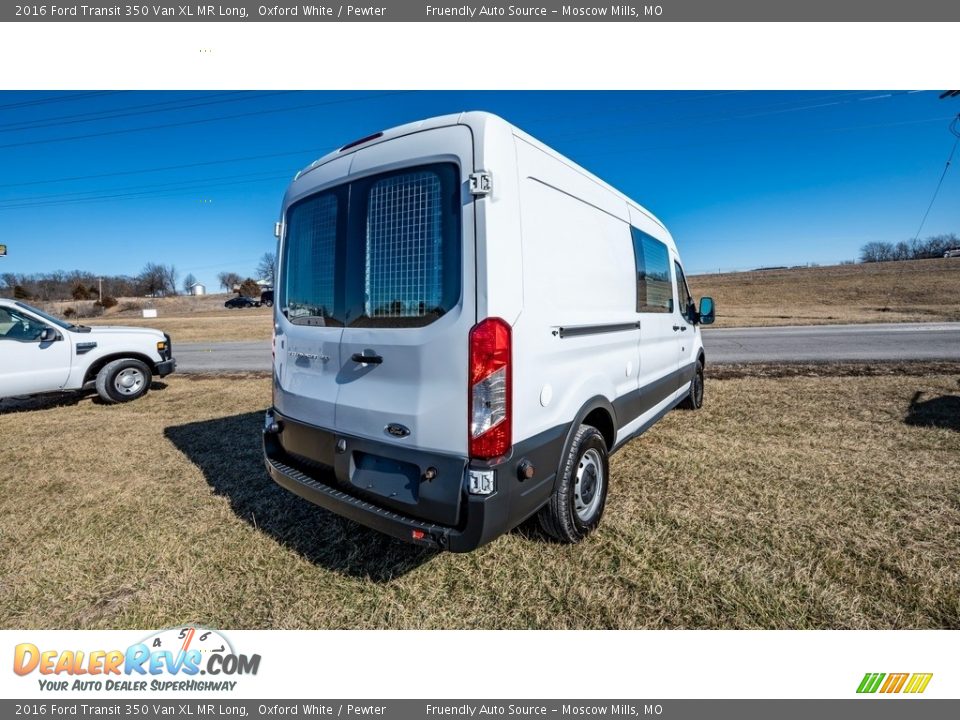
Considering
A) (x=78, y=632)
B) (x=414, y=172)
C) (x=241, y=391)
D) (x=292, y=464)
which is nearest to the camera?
(x=78, y=632)

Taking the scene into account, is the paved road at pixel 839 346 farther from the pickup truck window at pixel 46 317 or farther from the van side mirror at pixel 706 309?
the pickup truck window at pixel 46 317

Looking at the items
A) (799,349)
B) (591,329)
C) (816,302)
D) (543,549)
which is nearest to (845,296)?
(816,302)

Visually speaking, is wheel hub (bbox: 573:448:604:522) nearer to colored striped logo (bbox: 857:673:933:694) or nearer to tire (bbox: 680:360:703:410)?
colored striped logo (bbox: 857:673:933:694)

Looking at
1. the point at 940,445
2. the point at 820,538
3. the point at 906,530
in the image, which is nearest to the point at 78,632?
the point at 820,538

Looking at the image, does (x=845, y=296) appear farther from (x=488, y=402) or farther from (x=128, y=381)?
(x=128, y=381)

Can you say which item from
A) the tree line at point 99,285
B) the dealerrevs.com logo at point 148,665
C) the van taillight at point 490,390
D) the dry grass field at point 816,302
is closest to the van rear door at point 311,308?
the van taillight at point 490,390

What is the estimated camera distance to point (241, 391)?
316 inches

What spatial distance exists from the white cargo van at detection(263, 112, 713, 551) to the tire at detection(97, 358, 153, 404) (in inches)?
221

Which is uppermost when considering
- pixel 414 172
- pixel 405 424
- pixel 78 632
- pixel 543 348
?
pixel 414 172

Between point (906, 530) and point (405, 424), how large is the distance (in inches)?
132

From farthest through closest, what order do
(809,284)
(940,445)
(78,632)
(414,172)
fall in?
(809,284) < (940,445) < (414,172) < (78,632)

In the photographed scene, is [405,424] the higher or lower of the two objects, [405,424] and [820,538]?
the higher

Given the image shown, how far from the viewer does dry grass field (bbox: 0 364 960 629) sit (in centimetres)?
232

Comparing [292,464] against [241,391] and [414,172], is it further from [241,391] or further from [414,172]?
[241,391]
